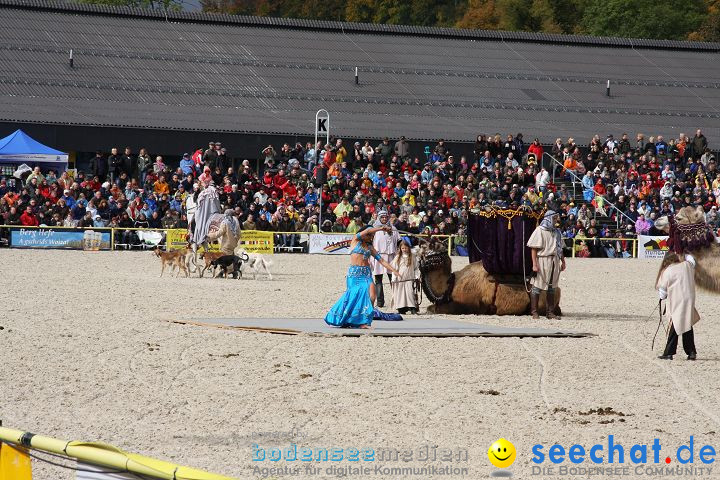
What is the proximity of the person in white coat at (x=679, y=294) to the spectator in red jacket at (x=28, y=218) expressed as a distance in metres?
22.7

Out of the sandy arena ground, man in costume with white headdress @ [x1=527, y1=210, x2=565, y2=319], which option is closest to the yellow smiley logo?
the sandy arena ground

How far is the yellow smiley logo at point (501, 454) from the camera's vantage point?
29.0ft

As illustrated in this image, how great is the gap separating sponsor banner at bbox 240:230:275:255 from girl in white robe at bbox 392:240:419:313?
1375 centimetres

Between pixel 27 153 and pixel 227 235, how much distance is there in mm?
11896

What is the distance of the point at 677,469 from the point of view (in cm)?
895

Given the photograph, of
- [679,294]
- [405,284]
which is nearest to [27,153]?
[405,284]

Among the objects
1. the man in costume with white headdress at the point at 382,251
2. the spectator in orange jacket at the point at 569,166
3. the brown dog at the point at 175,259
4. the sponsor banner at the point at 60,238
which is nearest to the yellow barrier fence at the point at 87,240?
the sponsor banner at the point at 60,238

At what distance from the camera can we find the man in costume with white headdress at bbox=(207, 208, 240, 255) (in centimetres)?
2636

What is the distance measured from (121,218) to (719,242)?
22.6 metres

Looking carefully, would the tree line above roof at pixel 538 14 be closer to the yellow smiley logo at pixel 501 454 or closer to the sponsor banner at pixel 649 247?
the sponsor banner at pixel 649 247

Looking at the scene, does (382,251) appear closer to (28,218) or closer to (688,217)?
(688,217)

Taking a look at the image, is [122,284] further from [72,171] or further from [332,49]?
[332,49]

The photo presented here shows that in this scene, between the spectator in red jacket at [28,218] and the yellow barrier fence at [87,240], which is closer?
the yellow barrier fence at [87,240]

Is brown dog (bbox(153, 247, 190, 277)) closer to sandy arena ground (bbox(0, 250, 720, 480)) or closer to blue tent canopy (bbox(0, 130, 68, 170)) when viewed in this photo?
sandy arena ground (bbox(0, 250, 720, 480))
